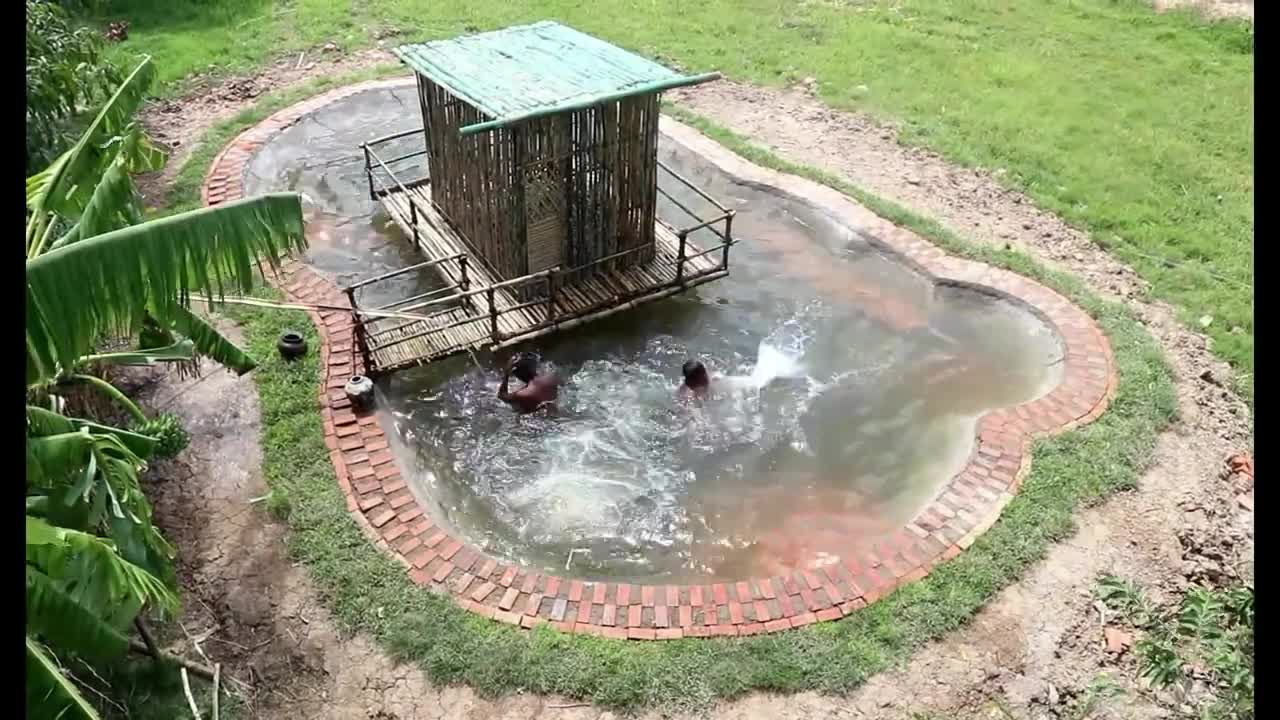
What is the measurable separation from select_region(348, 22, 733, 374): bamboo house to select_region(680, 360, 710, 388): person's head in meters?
1.25

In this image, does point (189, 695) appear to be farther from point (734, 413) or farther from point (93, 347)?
point (734, 413)

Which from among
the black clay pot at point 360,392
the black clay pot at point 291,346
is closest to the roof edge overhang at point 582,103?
the black clay pot at point 360,392

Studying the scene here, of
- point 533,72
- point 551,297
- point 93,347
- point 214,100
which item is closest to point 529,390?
point 551,297

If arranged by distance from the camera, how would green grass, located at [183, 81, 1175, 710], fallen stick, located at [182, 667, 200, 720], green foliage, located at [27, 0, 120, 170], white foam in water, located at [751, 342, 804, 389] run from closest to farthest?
fallen stick, located at [182, 667, 200, 720] < green grass, located at [183, 81, 1175, 710] < green foliage, located at [27, 0, 120, 170] < white foam in water, located at [751, 342, 804, 389]

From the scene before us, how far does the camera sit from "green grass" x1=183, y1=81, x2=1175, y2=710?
5930 millimetres

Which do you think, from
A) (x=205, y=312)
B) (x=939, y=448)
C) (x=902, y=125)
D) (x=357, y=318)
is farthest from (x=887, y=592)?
(x=902, y=125)

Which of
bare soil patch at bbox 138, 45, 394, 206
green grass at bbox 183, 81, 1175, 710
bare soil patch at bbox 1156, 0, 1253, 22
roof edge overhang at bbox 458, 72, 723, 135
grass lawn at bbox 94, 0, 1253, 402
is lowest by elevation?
green grass at bbox 183, 81, 1175, 710

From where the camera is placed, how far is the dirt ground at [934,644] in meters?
5.82

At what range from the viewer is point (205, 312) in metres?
8.92

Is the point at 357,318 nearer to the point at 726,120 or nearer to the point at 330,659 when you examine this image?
the point at 330,659

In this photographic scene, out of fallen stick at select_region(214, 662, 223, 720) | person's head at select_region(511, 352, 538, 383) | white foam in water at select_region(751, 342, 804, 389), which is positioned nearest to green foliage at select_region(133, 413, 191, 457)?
fallen stick at select_region(214, 662, 223, 720)

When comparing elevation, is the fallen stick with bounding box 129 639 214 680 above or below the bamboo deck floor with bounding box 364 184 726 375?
below

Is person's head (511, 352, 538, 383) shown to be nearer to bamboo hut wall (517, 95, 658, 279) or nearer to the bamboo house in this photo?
the bamboo house

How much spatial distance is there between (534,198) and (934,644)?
18.0ft
